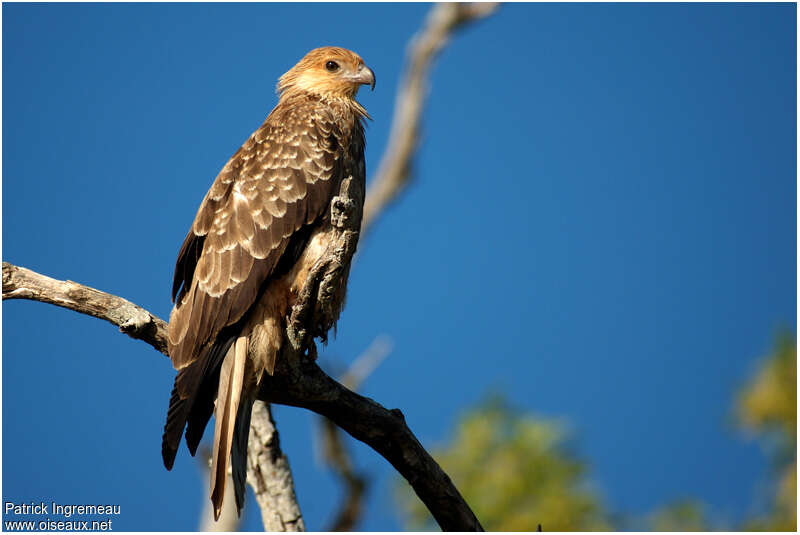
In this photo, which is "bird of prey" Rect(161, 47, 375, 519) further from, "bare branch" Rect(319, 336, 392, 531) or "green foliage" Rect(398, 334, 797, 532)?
"green foliage" Rect(398, 334, 797, 532)

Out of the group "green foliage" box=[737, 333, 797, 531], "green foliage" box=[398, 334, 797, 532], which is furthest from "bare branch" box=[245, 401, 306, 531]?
"green foliage" box=[737, 333, 797, 531]

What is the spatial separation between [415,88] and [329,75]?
11.9 ft

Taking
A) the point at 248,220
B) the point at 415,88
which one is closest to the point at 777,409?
the point at 415,88

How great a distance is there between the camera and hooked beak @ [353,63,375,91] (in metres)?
6.50

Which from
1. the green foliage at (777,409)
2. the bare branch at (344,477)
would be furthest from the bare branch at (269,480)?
the green foliage at (777,409)

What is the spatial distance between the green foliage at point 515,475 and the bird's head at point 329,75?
681 cm

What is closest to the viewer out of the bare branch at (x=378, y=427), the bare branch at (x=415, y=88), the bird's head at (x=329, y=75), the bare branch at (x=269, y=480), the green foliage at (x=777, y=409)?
the bare branch at (x=378, y=427)

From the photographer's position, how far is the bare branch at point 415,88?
9656 millimetres

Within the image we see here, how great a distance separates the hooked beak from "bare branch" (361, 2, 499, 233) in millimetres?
3024

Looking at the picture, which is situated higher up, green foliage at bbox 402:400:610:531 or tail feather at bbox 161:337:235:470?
green foliage at bbox 402:400:610:531

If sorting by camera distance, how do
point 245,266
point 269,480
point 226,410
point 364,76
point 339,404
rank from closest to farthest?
point 226,410
point 339,404
point 245,266
point 269,480
point 364,76

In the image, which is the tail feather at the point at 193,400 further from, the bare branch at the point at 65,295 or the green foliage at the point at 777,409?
the green foliage at the point at 777,409

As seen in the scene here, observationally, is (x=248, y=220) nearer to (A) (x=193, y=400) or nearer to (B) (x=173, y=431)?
(A) (x=193, y=400)

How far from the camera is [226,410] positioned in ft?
16.0
